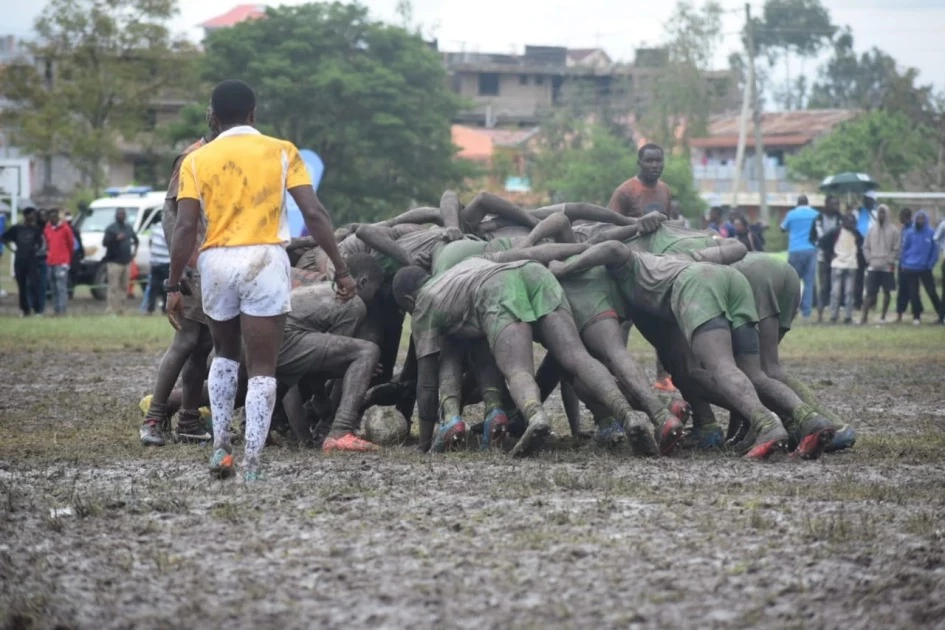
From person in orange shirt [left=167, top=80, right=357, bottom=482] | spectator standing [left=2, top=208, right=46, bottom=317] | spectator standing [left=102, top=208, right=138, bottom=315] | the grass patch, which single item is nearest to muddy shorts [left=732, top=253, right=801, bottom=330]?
person in orange shirt [left=167, top=80, right=357, bottom=482]

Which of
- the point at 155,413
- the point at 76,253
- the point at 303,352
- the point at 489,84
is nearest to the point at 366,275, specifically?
the point at 303,352

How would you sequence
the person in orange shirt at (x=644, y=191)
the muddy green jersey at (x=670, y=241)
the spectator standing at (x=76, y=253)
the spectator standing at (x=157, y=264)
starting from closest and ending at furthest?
the muddy green jersey at (x=670, y=241) < the person in orange shirt at (x=644, y=191) < the spectator standing at (x=157, y=264) < the spectator standing at (x=76, y=253)

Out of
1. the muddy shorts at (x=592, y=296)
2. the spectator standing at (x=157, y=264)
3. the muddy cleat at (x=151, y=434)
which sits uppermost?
the muddy shorts at (x=592, y=296)

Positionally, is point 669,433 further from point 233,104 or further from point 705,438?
point 233,104

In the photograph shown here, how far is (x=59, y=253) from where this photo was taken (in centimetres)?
2805

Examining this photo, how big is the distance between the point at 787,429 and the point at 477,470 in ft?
7.09

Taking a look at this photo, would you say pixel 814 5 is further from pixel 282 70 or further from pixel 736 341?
pixel 736 341

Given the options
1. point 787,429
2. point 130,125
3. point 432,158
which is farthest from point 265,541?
point 130,125

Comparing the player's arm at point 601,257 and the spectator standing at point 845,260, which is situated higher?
the player's arm at point 601,257

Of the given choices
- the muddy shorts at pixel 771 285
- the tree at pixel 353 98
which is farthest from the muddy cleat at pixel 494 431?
the tree at pixel 353 98

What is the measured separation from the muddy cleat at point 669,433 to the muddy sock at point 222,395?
8.43ft

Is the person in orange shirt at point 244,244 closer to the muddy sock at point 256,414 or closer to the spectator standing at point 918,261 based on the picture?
the muddy sock at point 256,414

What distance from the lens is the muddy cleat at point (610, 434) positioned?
10062 mm

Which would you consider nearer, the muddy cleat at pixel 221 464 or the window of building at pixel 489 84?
the muddy cleat at pixel 221 464
